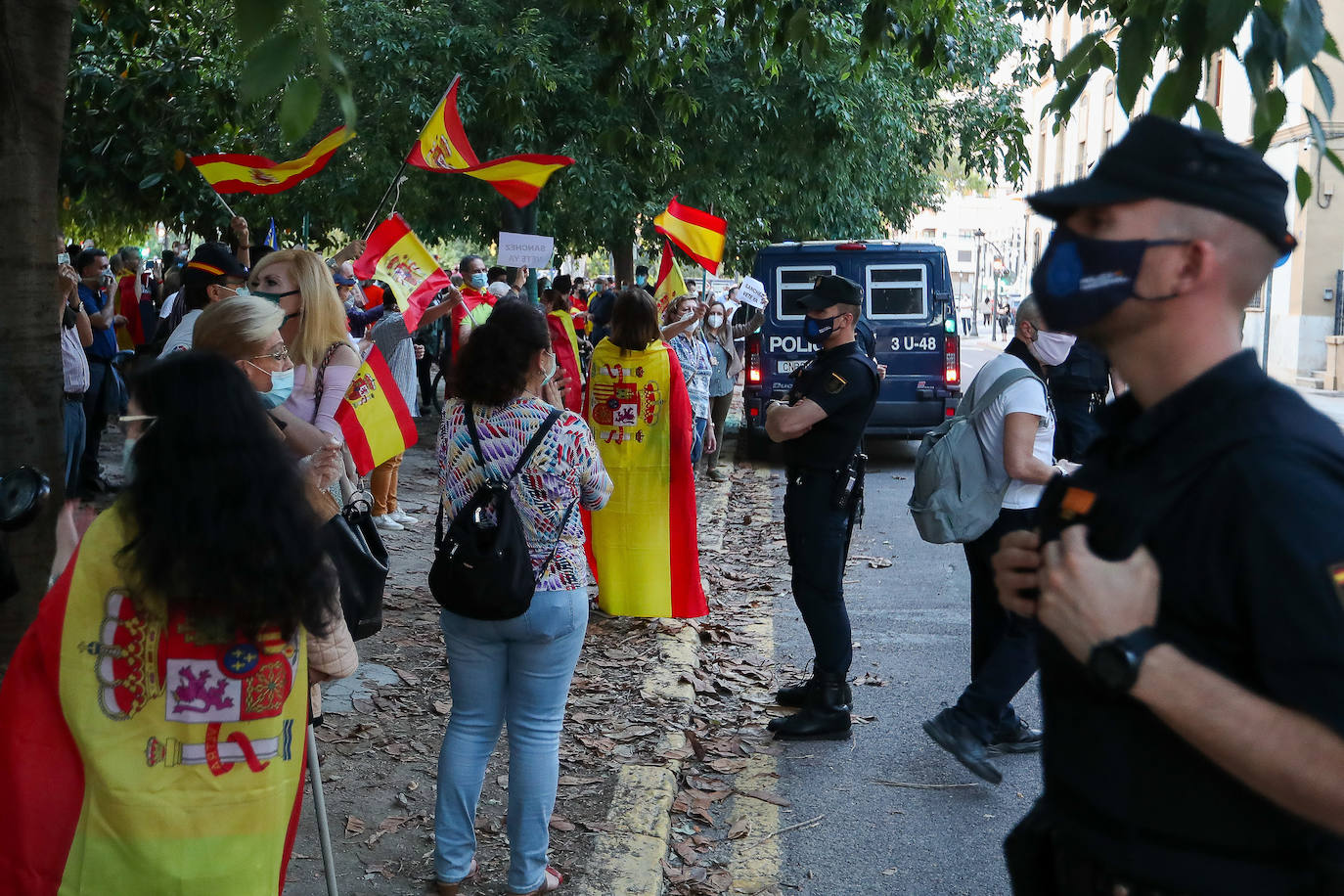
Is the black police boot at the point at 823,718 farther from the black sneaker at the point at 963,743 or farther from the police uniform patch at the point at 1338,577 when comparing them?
the police uniform patch at the point at 1338,577

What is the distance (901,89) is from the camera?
16.4 meters

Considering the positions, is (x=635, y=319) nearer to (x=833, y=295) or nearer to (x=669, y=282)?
(x=833, y=295)

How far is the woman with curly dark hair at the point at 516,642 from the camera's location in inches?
155

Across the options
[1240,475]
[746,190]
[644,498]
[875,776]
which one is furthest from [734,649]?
[746,190]

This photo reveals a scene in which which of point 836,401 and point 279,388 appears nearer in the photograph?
point 279,388

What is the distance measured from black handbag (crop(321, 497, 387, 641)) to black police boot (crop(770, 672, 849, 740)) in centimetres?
243

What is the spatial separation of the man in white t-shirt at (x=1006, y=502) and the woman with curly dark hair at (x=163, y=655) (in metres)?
3.17

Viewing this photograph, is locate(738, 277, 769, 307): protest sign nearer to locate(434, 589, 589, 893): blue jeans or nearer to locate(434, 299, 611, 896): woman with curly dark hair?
locate(434, 299, 611, 896): woman with curly dark hair

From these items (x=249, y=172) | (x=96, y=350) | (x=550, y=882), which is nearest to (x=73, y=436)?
(x=96, y=350)

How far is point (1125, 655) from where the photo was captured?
5.03 feet

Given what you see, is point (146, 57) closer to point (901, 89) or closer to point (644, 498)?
point (644, 498)

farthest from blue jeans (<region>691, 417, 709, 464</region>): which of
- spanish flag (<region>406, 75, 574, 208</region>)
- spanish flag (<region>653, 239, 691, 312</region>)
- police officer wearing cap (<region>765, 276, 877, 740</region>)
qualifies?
police officer wearing cap (<region>765, 276, 877, 740</region>)

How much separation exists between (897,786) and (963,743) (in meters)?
0.35

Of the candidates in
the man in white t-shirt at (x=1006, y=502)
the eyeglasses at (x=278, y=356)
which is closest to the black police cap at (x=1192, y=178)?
the eyeglasses at (x=278, y=356)
